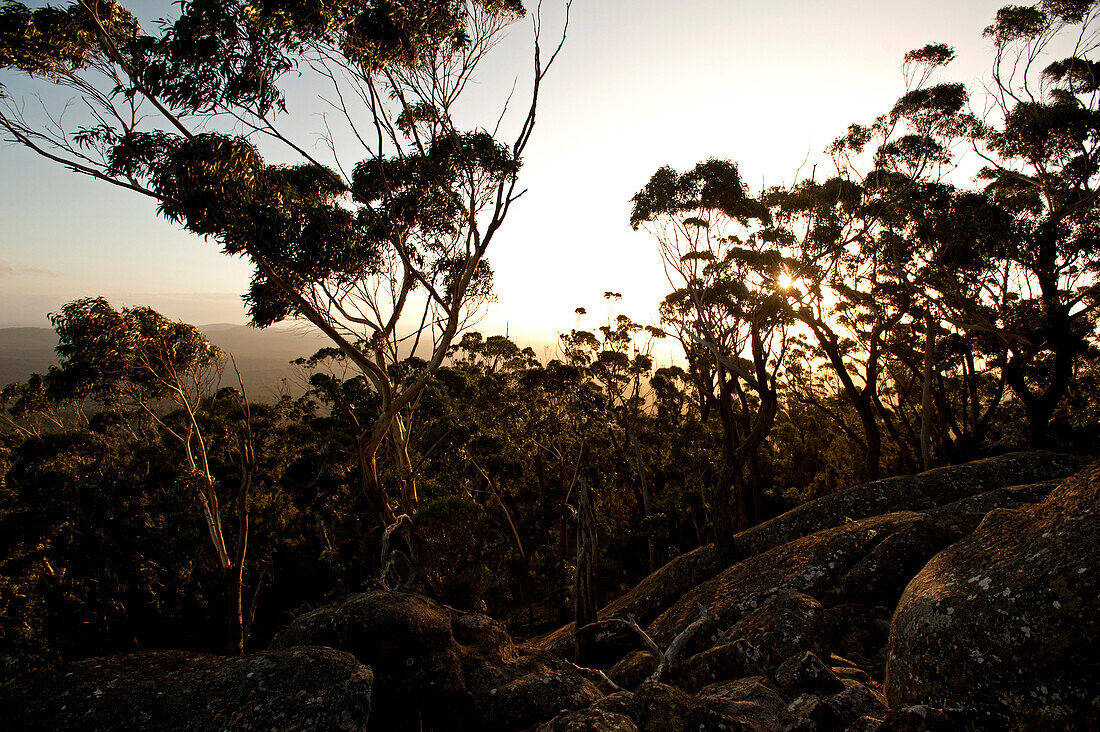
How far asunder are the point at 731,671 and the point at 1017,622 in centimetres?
431

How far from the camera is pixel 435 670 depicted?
6.26 meters

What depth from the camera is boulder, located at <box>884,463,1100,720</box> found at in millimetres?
3680

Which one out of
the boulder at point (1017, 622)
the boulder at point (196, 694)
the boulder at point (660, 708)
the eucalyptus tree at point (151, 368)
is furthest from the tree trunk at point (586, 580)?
the eucalyptus tree at point (151, 368)

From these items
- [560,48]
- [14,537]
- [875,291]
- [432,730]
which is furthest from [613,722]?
[14,537]

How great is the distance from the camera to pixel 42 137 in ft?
26.4

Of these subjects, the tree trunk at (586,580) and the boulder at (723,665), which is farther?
the tree trunk at (586,580)

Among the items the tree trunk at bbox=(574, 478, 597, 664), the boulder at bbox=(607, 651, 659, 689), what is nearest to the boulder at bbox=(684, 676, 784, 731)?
the boulder at bbox=(607, 651, 659, 689)

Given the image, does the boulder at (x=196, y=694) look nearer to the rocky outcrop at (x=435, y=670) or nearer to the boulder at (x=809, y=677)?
the rocky outcrop at (x=435, y=670)

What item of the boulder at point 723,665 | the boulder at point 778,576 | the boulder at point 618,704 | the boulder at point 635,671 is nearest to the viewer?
the boulder at point 618,704

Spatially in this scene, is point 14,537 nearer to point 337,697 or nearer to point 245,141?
point 245,141

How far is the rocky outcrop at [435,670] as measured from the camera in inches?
231

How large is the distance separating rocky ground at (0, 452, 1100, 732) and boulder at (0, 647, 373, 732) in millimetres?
16

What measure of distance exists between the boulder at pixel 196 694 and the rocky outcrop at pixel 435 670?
1.10 m

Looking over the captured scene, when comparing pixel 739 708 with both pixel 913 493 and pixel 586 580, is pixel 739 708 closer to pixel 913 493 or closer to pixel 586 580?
pixel 586 580
